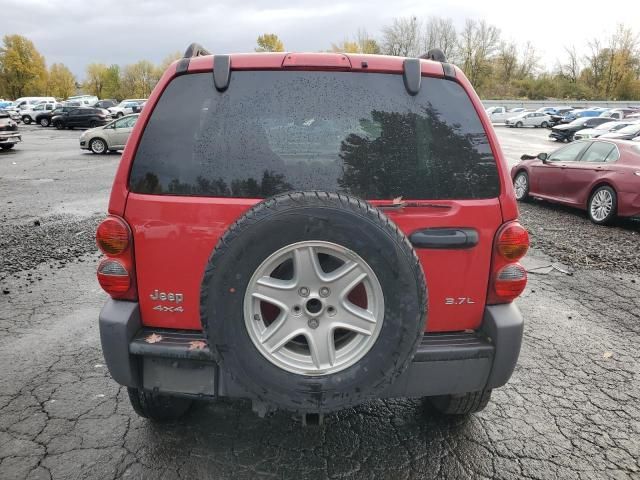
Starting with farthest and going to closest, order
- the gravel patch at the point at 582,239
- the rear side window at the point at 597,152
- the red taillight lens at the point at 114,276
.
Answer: the rear side window at the point at 597,152, the gravel patch at the point at 582,239, the red taillight lens at the point at 114,276

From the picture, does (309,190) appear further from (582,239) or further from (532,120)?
(532,120)

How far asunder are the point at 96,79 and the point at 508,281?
110469 mm

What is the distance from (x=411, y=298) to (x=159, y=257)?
122 cm

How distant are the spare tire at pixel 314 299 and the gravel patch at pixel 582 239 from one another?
5.21m

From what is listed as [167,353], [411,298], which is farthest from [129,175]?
[411,298]

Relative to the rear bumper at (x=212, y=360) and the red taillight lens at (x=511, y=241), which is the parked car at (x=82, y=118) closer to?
the rear bumper at (x=212, y=360)

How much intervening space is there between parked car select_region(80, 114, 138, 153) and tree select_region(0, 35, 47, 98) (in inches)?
2826

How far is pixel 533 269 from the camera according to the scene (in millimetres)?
6090

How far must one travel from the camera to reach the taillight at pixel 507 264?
2.35 m

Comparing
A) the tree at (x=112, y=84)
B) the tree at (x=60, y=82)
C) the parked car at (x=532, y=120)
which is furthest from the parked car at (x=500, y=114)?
the tree at (x=60, y=82)

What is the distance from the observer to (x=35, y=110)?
142 feet

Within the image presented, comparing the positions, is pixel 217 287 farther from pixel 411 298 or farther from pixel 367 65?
pixel 367 65

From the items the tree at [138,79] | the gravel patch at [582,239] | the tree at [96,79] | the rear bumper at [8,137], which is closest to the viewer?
the gravel patch at [582,239]

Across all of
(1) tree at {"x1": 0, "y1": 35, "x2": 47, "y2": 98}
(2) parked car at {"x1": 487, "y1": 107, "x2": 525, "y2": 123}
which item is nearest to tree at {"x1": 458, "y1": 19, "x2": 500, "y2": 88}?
(2) parked car at {"x1": 487, "y1": 107, "x2": 525, "y2": 123}
